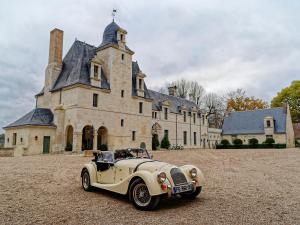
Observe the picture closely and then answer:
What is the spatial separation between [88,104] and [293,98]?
3913 cm

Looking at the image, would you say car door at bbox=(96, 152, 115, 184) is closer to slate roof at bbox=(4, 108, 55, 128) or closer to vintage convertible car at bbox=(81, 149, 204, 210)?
vintage convertible car at bbox=(81, 149, 204, 210)

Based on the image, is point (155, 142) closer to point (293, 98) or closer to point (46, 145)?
point (46, 145)

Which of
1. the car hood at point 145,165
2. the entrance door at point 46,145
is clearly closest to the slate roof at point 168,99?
the entrance door at point 46,145

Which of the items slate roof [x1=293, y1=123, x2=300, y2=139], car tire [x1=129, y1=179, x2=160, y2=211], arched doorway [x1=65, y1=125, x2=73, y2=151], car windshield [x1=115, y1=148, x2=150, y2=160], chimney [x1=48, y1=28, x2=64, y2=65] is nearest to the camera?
car tire [x1=129, y1=179, x2=160, y2=211]

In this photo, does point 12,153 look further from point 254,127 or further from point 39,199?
point 254,127

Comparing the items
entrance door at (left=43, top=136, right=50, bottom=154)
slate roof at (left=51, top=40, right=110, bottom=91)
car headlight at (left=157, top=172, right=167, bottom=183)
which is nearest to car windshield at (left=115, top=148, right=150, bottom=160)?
car headlight at (left=157, top=172, right=167, bottom=183)

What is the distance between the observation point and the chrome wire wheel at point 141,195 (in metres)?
5.12

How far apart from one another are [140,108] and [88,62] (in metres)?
8.34

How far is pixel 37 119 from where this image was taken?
2377cm

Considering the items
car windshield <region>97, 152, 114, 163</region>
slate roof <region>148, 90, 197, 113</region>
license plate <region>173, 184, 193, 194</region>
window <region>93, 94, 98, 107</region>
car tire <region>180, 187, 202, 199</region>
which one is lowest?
car tire <region>180, 187, 202, 199</region>

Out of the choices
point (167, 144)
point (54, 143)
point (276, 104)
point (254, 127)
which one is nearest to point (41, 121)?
point (54, 143)

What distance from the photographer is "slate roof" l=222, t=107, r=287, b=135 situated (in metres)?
39.3

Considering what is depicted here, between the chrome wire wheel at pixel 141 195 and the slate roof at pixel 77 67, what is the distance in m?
19.9

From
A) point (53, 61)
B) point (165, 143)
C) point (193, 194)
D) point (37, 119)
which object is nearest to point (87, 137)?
point (37, 119)
